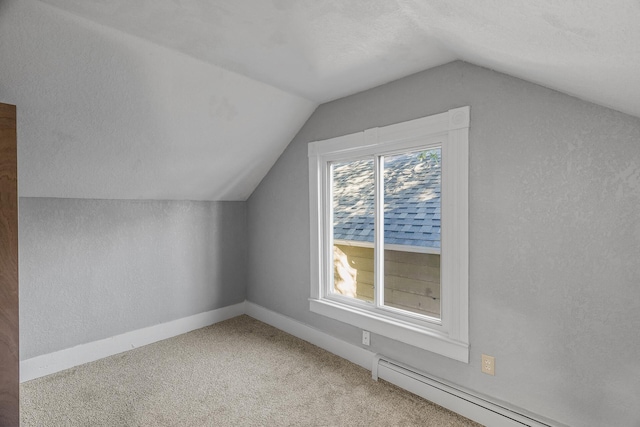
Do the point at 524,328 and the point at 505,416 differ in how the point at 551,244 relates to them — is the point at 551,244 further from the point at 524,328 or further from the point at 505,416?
the point at 505,416

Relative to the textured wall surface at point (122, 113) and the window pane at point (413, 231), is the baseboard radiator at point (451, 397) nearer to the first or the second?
the window pane at point (413, 231)

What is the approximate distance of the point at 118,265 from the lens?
9.68ft

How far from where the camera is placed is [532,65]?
4.80ft

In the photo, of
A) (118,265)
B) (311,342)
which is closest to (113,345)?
(118,265)

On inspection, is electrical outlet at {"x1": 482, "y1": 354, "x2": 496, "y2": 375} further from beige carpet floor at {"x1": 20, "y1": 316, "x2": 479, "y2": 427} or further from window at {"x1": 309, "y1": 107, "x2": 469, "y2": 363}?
beige carpet floor at {"x1": 20, "y1": 316, "x2": 479, "y2": 427}

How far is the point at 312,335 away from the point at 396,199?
1499mm

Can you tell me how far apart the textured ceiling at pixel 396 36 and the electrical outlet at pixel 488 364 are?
4.82 feet

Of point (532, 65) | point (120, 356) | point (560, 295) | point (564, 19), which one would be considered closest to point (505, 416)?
point (560, 295)

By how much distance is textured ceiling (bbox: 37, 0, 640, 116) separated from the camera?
3.14ft

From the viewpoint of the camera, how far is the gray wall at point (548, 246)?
5.15ft

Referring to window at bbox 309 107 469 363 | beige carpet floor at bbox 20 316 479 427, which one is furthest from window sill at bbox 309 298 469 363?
beige carpet floor at bbox 20 316 479 427

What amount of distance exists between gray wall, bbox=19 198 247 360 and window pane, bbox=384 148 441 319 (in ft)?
6.32

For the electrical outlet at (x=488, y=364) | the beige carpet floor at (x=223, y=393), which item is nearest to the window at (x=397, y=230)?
Result: the electrical outlet at (x=488, y=364)

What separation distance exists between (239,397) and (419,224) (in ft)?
5.73
